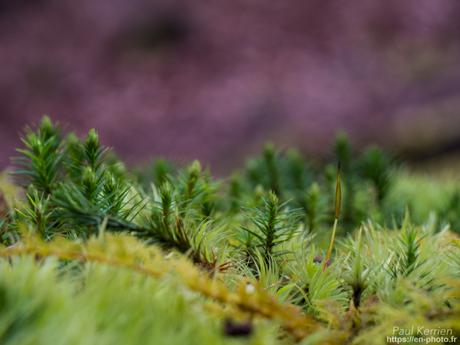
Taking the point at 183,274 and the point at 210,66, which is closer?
the point at 183,274

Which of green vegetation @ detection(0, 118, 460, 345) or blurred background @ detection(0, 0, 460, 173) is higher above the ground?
blurred background @ detection(0, 0, 460, 173)

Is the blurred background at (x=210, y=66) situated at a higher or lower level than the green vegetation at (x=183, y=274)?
higher

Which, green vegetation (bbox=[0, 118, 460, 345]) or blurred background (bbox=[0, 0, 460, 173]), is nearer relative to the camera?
green vegetation (bbox=[0, 118, 460, 345])

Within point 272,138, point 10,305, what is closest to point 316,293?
point 10,305

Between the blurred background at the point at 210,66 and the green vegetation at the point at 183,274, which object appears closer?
the green vegetation at the point at 183,274
